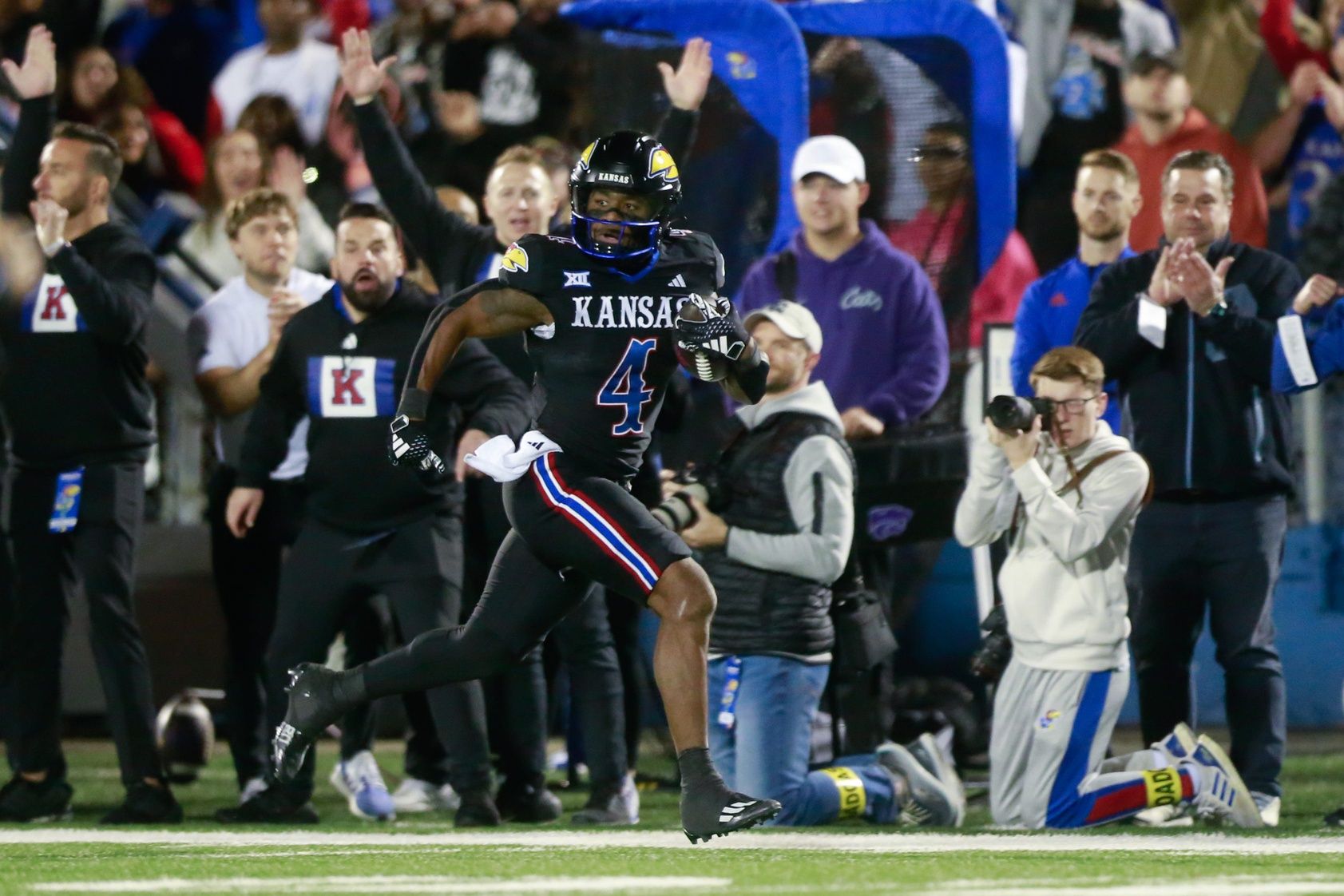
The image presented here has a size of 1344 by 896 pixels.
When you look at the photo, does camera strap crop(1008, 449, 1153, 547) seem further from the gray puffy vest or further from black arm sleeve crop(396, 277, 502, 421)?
black arm sleeve crop(396, 277, 502, 421)

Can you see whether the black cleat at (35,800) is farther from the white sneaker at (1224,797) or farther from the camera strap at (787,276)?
the white sneaker at (1224,797)

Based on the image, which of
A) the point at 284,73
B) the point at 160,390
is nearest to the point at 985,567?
the point at 160,390

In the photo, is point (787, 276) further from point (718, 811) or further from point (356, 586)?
point (718, 811)

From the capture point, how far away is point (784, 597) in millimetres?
7543

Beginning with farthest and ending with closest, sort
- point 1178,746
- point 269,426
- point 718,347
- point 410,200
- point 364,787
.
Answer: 1. point 410,200
2. point 269,426
3. point 364,787
4. point 1178,746
5. point 718,347

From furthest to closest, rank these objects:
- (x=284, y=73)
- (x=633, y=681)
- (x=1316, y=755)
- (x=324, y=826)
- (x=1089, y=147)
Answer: (x=284, y=73)
(x=1089, y=147)
(x=1316, y=755)
(x=633, y=681)
(x=324, y=826)

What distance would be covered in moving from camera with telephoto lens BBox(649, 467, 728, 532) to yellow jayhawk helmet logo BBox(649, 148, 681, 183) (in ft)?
4.52

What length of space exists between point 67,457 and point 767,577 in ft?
8.23

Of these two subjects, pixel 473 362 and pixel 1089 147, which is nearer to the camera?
pixel 473 362

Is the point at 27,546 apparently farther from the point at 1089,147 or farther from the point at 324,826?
the point at 1089,147

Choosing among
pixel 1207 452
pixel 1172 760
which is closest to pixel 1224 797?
pixel 1172 760

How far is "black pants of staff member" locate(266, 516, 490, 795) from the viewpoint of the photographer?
7.80 metres

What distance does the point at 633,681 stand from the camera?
8641mm

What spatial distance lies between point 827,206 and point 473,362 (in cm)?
168
